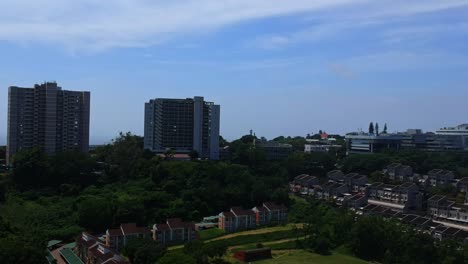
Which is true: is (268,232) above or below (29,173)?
below

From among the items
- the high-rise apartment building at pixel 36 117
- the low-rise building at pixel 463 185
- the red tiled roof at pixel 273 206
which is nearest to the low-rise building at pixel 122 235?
the red tiled roof at pixel 273 206

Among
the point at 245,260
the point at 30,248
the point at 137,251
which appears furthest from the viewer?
the point at 245,260

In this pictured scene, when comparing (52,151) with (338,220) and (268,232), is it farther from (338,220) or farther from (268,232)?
(338,220)

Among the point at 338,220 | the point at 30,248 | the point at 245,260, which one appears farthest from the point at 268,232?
the point at 30,248

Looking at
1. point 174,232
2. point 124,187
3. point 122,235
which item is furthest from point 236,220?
point 124,187

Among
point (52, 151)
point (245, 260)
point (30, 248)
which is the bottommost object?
point (245, 260)

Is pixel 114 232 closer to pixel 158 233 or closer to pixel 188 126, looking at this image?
pixel 158 233

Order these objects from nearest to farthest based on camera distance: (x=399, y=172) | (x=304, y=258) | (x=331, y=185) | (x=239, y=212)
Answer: (x=304, y=258) → (x=239, y=212) → (x=331, y=185) → (x=399, y=172)
